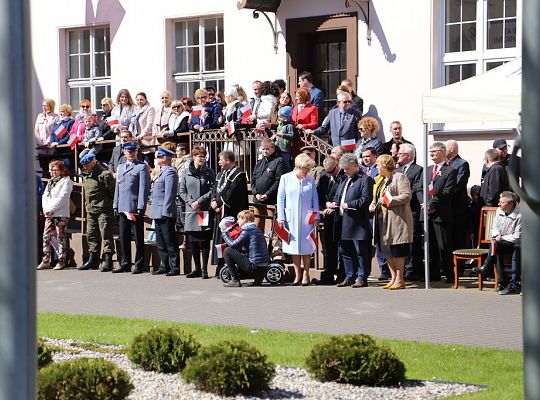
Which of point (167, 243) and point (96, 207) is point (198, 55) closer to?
point (96, 207)

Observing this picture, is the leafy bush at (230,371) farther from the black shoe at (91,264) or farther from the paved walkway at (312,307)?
the black shoe at (91,264)

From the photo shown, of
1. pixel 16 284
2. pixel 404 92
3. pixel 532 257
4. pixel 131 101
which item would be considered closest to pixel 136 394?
pixel 16 284

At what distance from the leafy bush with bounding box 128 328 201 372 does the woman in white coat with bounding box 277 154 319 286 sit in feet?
25.3

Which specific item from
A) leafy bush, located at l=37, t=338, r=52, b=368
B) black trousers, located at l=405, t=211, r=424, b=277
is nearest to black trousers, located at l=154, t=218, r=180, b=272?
black trousers, located at l=405, t=211, r=424, b=277

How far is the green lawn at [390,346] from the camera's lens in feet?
32.0

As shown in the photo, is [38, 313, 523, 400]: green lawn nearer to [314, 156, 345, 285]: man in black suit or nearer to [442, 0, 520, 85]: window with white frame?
[314, 156, 345, 285]: man in black suit

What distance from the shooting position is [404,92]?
20.9m

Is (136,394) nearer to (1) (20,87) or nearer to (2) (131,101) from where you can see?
(1) (20,87)

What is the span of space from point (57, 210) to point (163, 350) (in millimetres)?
11875

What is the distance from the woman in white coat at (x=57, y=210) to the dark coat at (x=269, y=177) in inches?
162

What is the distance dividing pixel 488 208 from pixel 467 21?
4848 mm

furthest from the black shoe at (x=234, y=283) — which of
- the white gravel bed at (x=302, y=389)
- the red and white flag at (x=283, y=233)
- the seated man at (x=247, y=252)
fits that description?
the white gravel bed at (x=302, y=389)

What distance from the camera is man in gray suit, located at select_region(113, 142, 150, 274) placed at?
2022 cm

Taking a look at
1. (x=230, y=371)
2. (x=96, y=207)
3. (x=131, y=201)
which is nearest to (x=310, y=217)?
(x=131, y=201)
